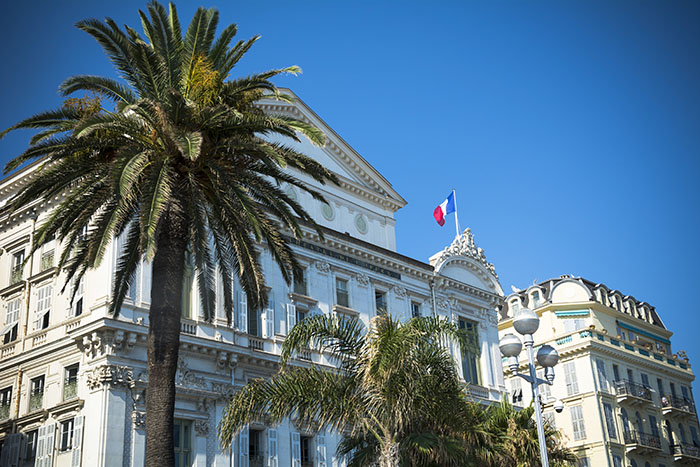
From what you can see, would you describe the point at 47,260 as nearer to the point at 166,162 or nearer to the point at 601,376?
the point at 166,162

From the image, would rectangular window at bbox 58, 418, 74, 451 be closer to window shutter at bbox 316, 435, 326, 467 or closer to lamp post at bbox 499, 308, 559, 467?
window shutter at bbox 316, 435, 326, 467

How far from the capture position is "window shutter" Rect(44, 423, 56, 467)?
29.5 metres

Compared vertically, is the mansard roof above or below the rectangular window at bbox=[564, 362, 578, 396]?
above

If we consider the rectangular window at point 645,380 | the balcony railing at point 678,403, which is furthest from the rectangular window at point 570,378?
the balcony railing at point 678,403

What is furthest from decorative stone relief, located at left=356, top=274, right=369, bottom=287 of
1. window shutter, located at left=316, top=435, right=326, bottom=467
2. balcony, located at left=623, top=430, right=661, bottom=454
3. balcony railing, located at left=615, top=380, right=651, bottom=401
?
balcony, located at left=623, top=430, right=661, bottom=454

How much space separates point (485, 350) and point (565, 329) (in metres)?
18.3

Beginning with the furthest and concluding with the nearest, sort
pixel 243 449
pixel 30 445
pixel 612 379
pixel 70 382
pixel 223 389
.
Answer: pixel 612 379
pixel 223 389
pixel 243 449
pixel 30 445
pixel 70 382

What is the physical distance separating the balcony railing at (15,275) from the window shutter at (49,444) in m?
7.65

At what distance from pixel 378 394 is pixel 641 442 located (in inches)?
1667

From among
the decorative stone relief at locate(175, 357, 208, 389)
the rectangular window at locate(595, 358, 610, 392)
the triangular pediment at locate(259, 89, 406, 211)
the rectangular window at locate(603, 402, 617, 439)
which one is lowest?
the decorative stone relief at locate(175, 357, 208, 389)

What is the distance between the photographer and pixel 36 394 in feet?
104

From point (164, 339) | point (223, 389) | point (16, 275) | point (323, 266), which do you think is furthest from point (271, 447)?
point (164, 339)

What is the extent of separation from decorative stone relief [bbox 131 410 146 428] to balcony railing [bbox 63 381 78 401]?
252 centimetres

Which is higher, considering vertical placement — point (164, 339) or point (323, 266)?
point (323, 266)
